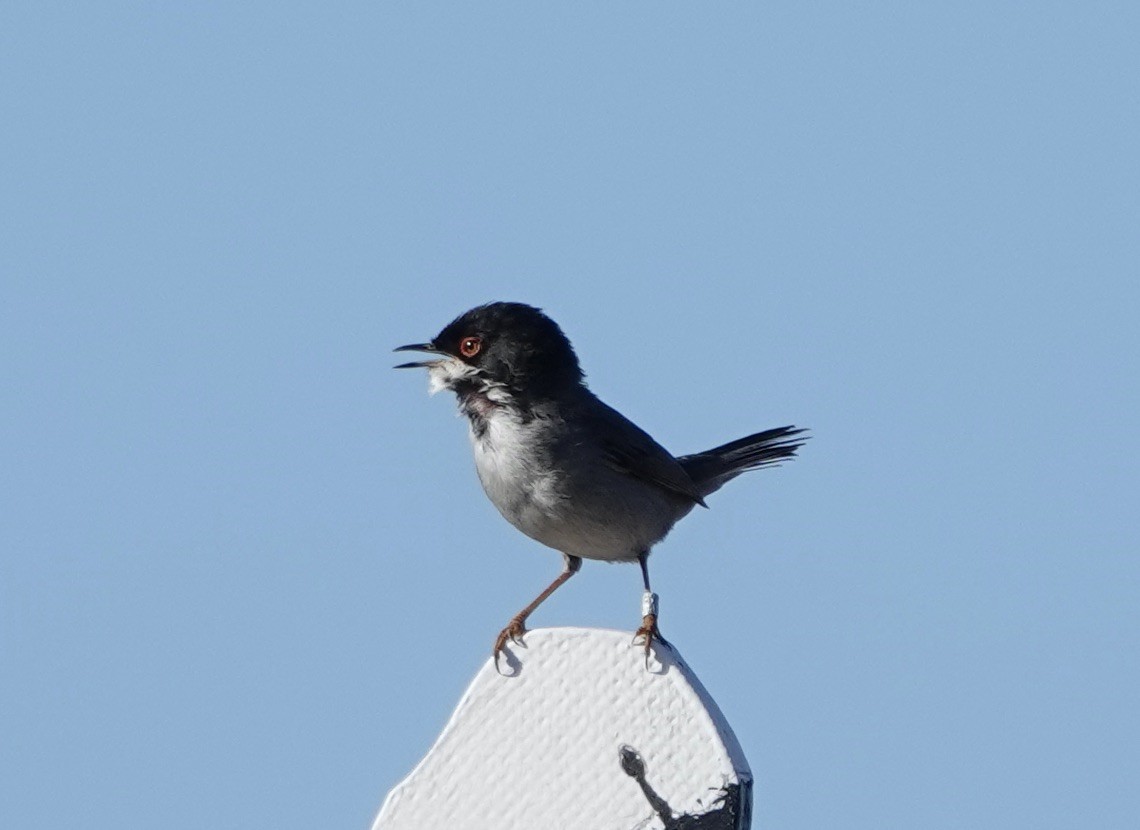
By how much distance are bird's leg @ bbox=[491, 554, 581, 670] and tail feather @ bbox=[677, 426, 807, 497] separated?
1.26 m

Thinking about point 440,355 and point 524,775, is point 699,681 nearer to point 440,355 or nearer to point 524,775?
point 524,775

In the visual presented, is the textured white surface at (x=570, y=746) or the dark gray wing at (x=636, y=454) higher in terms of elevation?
the dark gray wing at (x=636, y=454)

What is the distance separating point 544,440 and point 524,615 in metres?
0.86

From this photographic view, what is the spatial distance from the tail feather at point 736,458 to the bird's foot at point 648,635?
348 centimetres

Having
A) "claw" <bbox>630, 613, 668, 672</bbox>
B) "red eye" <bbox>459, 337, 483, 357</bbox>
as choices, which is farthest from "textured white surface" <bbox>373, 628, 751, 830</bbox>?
"red eye" <bbox>459, 337, 483, 357</bbox>

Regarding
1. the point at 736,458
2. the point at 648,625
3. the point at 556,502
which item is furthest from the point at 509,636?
the point at 736,458

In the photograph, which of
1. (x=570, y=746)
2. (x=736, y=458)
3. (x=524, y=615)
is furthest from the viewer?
(x=736, y=458)

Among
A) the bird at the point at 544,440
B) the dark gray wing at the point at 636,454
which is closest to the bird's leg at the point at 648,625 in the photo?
the bird at the point at 544,440

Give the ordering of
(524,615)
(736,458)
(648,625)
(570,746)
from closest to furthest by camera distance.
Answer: (570,746), (648,625), (524,615), (736,458)

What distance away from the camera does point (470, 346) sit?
25.0 ft

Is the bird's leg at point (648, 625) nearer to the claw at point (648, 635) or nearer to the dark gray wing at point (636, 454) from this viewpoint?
the claw at point (648, 635)

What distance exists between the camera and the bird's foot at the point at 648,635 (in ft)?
15.9

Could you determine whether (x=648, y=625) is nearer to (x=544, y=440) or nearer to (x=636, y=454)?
(x=544, y=440)

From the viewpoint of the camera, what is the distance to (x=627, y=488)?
777cm
